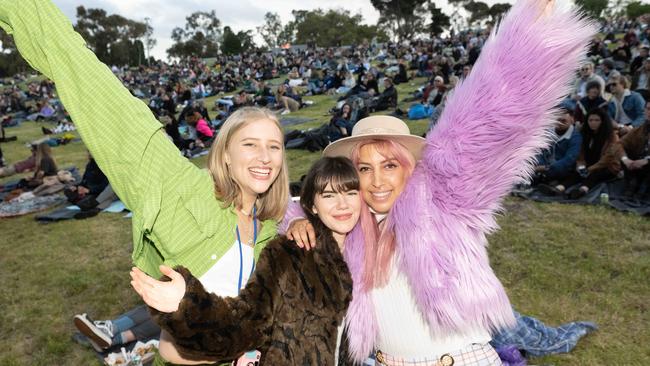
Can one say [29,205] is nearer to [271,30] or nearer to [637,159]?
[637,159]

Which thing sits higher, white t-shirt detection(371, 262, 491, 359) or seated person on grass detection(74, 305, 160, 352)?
white t-shirt detection(371, 262, 491, 359)

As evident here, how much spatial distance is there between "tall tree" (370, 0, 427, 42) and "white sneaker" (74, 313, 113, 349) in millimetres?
72446

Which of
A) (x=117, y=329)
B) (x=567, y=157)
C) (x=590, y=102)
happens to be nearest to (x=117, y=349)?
(x=117, y=329)

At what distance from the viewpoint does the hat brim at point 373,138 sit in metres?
Result: 2.09

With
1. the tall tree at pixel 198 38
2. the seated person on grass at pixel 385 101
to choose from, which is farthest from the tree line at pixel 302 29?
the seated person on grass at pixel 385 101

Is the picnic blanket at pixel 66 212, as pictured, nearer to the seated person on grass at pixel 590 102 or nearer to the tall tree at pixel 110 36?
the seated person on grass at pixel 590 102

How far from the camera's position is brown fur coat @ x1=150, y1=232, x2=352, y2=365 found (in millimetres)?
1609

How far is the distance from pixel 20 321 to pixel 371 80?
16.0 meters

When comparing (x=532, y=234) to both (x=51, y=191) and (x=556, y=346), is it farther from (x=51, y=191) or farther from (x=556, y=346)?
(x=51, y=191)

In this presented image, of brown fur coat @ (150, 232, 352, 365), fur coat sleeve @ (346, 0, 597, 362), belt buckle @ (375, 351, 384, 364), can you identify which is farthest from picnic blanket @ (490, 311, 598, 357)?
brown fur coat @ (150, 232, 352, 365)

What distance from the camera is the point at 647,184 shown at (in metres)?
6.55

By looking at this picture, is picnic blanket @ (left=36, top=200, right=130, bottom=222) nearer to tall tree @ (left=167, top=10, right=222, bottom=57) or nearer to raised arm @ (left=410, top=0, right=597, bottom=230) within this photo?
raised arm @ (left=410, top=0, right=597, bottom=230)

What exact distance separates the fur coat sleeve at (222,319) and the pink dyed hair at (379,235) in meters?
0.49

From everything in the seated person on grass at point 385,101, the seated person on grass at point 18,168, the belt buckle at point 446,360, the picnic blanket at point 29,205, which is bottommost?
the seated person on grass at point 18,168
